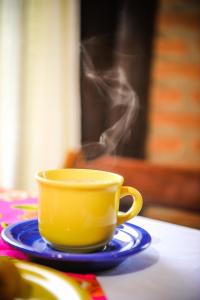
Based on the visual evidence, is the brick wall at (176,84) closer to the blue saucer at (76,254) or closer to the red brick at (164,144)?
the red brick at (164,144)

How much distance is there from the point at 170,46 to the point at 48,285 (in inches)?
79.4

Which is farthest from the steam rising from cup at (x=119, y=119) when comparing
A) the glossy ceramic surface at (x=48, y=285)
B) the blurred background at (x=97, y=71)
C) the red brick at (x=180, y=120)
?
the red brick at (x=180, y=120)

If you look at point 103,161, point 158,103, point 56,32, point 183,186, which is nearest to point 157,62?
point 158,103

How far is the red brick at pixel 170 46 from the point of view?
7.33 feet

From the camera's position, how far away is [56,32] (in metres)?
2.38

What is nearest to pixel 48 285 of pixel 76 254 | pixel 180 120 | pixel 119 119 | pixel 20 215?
pixel 76 254

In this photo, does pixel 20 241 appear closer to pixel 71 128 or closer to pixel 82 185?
pixel 82 185

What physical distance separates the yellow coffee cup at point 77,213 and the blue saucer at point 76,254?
0.02 metres

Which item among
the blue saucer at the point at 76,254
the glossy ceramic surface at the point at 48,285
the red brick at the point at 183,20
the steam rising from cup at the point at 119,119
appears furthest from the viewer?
the red brick at the point at 183,20

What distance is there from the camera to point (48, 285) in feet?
1.44

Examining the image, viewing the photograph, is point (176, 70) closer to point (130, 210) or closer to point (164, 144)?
point (164, 144)

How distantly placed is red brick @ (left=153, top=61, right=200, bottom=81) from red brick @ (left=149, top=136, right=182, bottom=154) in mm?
354

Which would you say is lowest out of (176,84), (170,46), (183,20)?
(176,84)

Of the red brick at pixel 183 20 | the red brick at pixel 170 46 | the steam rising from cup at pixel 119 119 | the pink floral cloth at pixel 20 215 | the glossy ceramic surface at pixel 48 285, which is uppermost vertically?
the red brick at pixel 183 20
